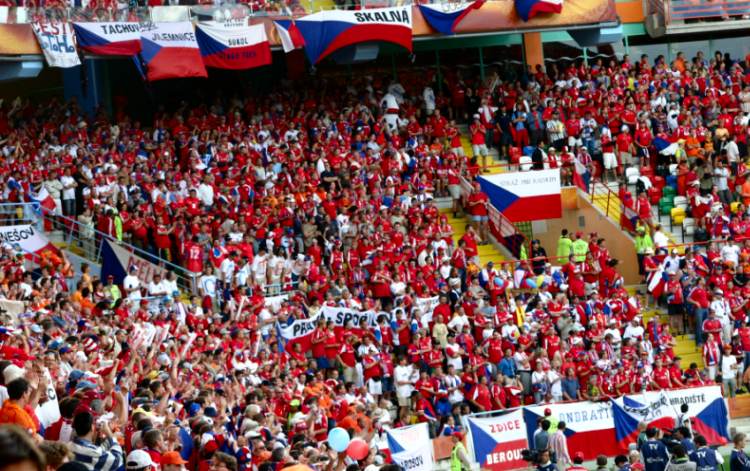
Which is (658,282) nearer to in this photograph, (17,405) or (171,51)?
(171,51)

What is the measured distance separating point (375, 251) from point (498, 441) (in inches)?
216

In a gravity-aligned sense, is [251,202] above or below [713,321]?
above

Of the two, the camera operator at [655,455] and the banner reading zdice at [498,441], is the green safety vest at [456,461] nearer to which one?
the banner reading zdice at [498,441]

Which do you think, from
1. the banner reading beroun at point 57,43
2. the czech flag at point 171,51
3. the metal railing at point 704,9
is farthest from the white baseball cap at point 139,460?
the metal railing at point 704,9

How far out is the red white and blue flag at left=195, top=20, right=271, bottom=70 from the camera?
30.6 meters

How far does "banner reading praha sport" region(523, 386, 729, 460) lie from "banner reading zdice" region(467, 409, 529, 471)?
8.3 inches

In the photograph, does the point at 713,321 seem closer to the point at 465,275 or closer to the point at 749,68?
the point at 465,275

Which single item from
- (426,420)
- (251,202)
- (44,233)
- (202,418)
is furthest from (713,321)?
(202,418)

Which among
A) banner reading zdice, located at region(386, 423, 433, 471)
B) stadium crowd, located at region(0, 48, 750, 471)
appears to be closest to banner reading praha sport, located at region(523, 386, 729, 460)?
stadium crowd, located at region(0, 48, 750, 471)

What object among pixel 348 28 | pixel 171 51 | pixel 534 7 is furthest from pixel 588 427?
pixel 534 7

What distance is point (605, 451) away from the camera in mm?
23172

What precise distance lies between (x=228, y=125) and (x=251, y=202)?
3.07 metres

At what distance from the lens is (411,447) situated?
20781 mm

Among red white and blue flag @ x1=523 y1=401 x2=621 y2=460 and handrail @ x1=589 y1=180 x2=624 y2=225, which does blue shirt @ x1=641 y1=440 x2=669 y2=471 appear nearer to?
red white and blue flag @ x1=523 y1=401 x2=621 y2=460
